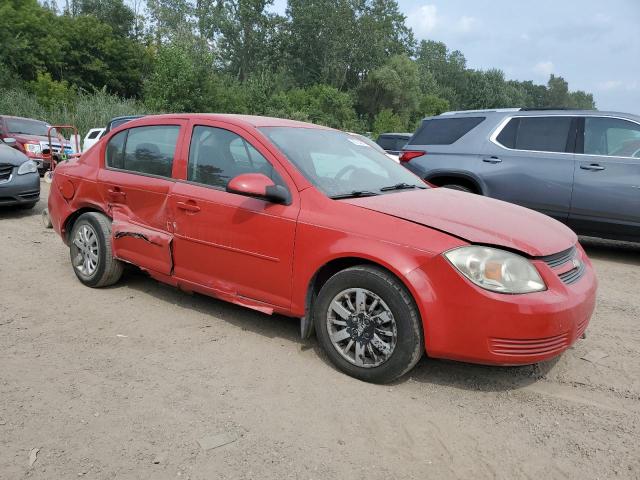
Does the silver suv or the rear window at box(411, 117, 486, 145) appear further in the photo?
the rear window at box(411, 117, 486, 145)

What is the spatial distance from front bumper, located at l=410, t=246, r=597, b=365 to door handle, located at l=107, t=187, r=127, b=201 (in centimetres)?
273

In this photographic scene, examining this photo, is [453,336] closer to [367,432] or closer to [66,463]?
[367,432]

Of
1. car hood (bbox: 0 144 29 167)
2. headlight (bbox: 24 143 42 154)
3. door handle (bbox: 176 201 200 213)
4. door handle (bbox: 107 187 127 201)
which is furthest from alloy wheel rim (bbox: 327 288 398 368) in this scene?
headlight (bbox: 24 143 42 154)

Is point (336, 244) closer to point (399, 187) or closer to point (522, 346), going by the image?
point (399, 187)

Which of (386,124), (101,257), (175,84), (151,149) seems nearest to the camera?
(151,149)

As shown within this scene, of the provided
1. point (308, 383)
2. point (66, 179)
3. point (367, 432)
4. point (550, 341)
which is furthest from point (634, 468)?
point (66, 179)

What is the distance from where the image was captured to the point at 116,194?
466cm

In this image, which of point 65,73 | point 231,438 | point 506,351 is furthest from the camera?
point 65,73

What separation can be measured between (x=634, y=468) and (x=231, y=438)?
191 centimetres

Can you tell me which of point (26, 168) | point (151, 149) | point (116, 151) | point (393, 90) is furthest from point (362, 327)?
point (393, 90)

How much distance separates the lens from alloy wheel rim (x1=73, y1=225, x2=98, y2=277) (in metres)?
4.88

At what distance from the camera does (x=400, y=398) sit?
3.15m

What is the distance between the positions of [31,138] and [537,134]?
499 inches

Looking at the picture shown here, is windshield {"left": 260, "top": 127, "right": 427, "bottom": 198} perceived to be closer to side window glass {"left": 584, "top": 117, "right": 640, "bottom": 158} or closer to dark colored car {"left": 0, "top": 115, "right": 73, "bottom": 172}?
side window glass {"left": 584, "top": 117, "right": 640, "bottom": 158}
